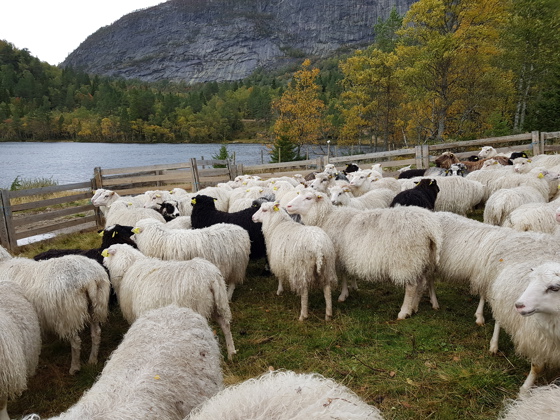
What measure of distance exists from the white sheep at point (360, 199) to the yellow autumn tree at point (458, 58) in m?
17.4

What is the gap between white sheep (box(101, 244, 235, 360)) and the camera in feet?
13.2

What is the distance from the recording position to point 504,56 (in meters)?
23.9

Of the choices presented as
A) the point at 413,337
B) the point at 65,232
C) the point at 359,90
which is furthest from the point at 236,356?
the point at 359,90

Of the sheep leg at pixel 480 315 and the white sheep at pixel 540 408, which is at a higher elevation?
the white sheep at pixel 540 408

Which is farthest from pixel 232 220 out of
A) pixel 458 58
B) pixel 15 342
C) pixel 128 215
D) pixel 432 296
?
pixel 458 58

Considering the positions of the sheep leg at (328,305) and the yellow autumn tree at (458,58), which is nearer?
the sheep leg at (328,305)

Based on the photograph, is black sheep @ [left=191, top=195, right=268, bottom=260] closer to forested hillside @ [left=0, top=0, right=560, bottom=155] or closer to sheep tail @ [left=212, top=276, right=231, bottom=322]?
sheep tail @ [left=212, top=276, right=231, bottom=322]

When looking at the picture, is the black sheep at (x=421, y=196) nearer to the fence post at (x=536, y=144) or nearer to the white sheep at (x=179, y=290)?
the white sheep at (x=179, y=290)

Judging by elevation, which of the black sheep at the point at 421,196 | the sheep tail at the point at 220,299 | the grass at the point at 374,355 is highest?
the black sheep at the point at 421,196

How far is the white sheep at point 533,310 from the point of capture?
2.83m

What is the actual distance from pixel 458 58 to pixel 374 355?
24722 millimetres

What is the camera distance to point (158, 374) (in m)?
2.32

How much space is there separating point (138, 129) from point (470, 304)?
92.6 metres

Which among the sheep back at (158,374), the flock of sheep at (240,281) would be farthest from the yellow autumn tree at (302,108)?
the sheep back at (158,374)
